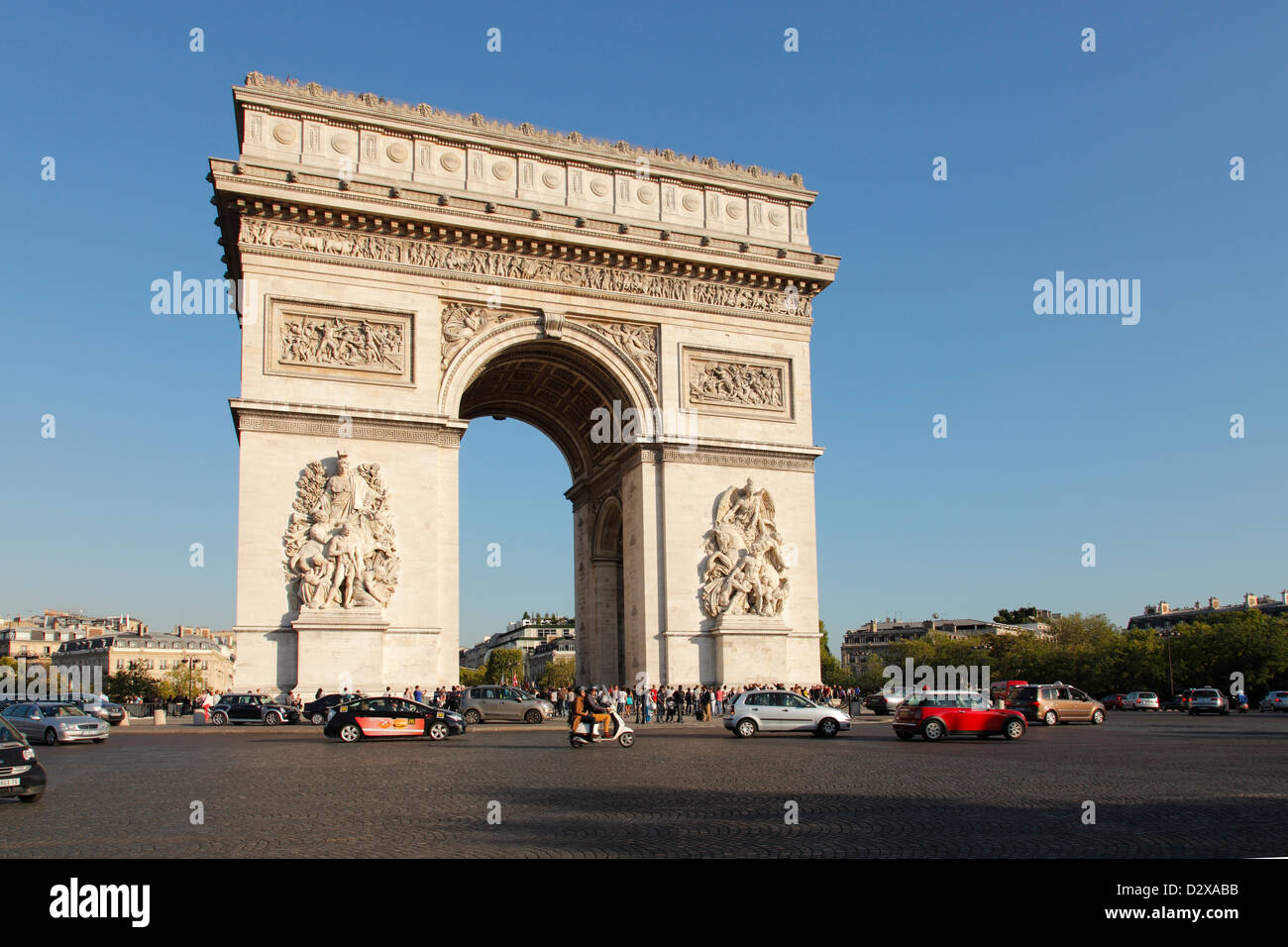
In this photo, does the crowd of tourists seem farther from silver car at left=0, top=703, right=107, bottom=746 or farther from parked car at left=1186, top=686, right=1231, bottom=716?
parked car at left=1186, top=686, right=1231, bottom=716

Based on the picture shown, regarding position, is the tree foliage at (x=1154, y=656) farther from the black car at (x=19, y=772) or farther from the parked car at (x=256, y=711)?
the black car at (x=19, y=772)

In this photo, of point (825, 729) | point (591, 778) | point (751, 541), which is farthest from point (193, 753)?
point (751, 541)

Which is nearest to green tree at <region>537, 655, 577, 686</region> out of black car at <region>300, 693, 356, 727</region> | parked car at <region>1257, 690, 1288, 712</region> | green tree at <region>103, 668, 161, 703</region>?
green tree at <region>103, 668, 161, 703</region>

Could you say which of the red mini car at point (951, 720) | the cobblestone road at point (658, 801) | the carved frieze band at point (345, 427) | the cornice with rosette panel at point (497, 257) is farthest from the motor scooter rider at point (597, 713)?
the cornice with rosette panel at point (497, 257)

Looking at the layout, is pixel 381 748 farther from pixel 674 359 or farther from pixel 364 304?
pixel 674 359

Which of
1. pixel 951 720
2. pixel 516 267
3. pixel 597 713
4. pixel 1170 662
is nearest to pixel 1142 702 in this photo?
pixel 1170 662
